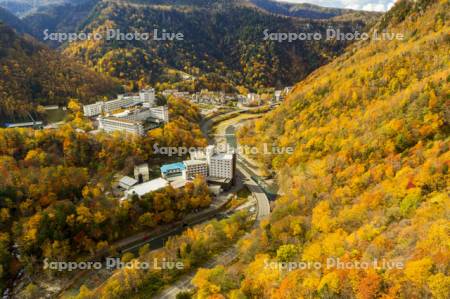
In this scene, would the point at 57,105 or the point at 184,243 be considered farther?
the point at 57,105

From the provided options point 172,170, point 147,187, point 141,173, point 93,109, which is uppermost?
point 93,109

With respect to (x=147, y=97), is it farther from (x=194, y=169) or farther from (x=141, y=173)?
(x=194, y=169)

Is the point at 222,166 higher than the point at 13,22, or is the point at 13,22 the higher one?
the point at 13,22

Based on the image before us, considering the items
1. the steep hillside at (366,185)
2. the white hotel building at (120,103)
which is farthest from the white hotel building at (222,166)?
the white hotel building at (120,103)

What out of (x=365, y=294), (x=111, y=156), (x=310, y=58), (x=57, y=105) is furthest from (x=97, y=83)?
(x=310, y=58)

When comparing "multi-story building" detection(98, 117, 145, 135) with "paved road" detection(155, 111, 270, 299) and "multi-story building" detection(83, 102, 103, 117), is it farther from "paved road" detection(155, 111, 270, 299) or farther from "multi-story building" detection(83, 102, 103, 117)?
"paved road" detection(155, 111, 270, 299)

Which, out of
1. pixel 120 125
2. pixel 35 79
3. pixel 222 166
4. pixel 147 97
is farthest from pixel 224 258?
pixel 35 79

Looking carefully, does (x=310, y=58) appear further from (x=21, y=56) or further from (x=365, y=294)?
(x=365, y=294)

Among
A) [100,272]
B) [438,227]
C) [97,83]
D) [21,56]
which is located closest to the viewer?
[438,227]
